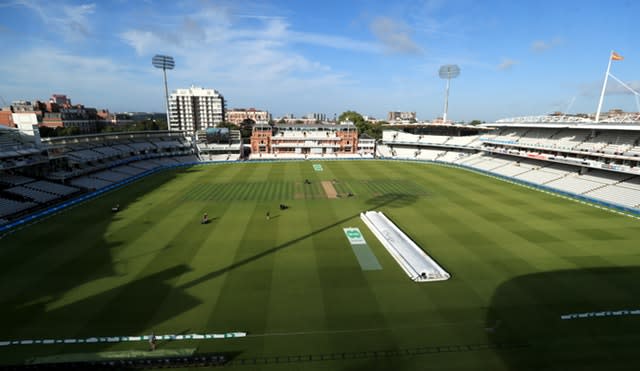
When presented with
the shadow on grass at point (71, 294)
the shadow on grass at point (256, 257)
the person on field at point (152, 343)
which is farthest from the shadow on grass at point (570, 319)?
the shadow on grass at point (71, 294)

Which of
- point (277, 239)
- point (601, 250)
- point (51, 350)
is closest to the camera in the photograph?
point (51, 350)

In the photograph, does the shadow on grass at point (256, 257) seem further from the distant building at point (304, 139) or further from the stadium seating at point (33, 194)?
the distant building at point (304, 139)

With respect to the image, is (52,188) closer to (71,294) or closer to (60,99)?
(71,294)

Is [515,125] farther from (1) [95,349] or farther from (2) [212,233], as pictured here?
(1) [95,349]


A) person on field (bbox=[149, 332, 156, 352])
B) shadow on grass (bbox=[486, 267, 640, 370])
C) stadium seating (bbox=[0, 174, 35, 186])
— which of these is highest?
stadium seating (bbox=[0, 174, 35, 186])

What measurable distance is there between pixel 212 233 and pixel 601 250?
28.5 meters

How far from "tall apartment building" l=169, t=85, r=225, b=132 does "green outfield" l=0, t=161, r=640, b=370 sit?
115809 millimetres

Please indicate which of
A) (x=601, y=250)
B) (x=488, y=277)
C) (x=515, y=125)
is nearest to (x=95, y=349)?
(x=488, y=277)

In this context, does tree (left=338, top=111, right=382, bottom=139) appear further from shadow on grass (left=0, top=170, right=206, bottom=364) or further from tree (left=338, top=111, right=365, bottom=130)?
shadow on grass (left=0, top=170, right=206, bottom=364)

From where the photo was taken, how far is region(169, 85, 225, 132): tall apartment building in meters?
134

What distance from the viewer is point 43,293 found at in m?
15.7

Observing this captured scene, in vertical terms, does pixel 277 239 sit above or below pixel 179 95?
below

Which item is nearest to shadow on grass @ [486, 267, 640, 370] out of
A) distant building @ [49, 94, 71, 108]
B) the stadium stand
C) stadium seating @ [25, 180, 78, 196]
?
stadium seating @ [25, 180, 78, 196]

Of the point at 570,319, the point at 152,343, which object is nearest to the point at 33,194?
the point at 152,343
